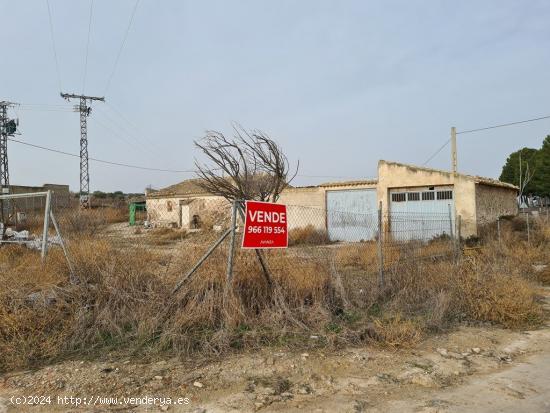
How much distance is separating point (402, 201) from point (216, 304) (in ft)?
55.7

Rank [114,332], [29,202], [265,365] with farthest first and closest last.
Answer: [29,202] → [114,332] → [265,365]

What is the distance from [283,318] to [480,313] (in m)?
2.96

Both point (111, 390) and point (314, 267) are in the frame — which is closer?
point (111, 390)

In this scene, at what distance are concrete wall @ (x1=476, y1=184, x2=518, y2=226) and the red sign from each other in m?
15.9

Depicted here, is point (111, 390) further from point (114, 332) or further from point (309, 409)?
point (309, 409)

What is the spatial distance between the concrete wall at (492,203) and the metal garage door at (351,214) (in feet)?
14.9

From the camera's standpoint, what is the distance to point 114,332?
17.5ft

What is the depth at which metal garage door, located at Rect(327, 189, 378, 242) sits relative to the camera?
21.9 metres

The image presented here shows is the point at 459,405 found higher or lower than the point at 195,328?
lower

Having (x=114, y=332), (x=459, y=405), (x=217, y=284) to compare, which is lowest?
(x=459, y=405)

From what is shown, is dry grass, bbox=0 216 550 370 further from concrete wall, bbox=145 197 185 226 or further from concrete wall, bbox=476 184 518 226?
concrete wall, bbox=145 197 185 226

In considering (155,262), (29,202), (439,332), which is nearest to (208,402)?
(155,262)

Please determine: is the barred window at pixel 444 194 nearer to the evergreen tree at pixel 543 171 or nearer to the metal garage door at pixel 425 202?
the metal garage door at pixel 425 202

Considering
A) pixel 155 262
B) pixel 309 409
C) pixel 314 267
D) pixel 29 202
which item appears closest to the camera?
pixel 309 409
